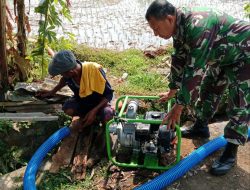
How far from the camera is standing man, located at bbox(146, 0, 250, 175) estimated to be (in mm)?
3221

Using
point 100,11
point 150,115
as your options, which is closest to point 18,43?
point 150,115

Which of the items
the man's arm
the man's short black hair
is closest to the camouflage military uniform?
the man's short black hair

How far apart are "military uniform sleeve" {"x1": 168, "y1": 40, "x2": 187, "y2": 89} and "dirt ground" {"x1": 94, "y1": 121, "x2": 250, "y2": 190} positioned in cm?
105

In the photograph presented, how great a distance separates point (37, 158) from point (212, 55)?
246 centimetres

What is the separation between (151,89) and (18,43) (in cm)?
236

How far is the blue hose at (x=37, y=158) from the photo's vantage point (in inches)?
159

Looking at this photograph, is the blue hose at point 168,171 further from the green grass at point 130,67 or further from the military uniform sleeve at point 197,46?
the green grass at point 130,67

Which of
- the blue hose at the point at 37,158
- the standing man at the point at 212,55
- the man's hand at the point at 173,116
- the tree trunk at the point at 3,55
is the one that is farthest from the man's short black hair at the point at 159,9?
the tree trunk at the point at 3,55

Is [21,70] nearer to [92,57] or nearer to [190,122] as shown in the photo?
[92,57]

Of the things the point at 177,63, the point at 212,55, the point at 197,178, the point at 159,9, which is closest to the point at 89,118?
the point at 177,63

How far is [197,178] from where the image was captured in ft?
13.1

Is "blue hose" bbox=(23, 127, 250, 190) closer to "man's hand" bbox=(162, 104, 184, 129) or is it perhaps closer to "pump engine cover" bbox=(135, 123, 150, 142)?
"pump engine cover" bbox=(135, 123, 150, 142)

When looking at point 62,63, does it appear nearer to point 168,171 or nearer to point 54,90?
point 54,90

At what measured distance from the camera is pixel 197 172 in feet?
13.4
